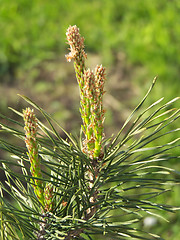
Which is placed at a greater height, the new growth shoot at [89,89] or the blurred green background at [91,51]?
the blurred green background at [91,51]

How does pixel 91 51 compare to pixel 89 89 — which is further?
pixel 91 51

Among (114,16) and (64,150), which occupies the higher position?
(114,16)

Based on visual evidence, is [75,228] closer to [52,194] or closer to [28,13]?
[52,194]

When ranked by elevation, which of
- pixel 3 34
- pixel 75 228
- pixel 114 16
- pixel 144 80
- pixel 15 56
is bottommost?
pixel 75 228

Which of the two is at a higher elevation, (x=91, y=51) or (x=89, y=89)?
(x=91, y=51)

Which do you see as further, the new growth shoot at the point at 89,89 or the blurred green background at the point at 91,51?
the blurred green background at the point at 91,51

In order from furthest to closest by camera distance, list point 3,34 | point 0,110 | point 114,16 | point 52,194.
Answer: point 114,16, point 3,34, point 0,110, point 52,194

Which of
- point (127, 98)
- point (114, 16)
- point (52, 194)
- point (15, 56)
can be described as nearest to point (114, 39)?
point (114, 16)

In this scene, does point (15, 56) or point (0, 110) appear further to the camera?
point (15, 56)
